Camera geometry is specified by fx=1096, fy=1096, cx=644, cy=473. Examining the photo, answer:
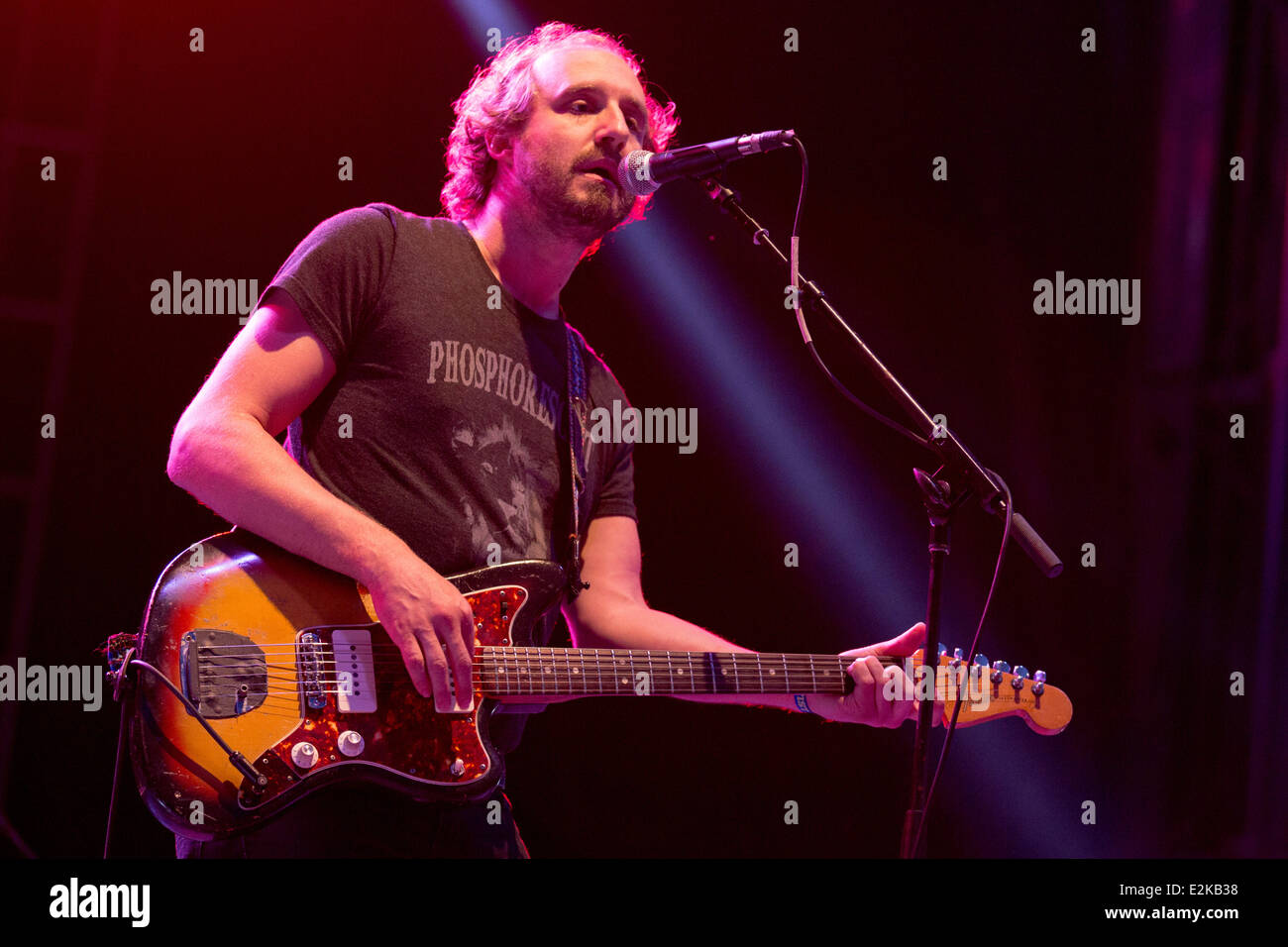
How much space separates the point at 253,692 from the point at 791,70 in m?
3.05

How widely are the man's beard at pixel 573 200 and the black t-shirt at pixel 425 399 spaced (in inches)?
8.8

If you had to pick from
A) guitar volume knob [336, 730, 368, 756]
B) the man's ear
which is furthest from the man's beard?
guitar volume knob [336, 730, 368, 756]

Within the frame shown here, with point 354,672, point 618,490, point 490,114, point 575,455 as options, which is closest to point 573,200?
point 490,114

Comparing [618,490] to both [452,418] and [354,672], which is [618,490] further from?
[354,672]

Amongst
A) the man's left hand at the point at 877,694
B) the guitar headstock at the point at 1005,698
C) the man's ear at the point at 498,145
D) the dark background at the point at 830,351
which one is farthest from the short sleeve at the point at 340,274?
the guitar headstock at the point at 1005,698

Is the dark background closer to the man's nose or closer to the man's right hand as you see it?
the man's nose

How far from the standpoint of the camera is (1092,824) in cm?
380

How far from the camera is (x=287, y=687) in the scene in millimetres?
2023

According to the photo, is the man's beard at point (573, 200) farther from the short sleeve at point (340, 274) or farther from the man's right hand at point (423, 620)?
the man's right hand at point (423, 620)

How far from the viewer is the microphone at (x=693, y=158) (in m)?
2.22

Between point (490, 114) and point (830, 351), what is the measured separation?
1678 millimetres

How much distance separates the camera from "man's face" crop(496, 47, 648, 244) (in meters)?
2.70
